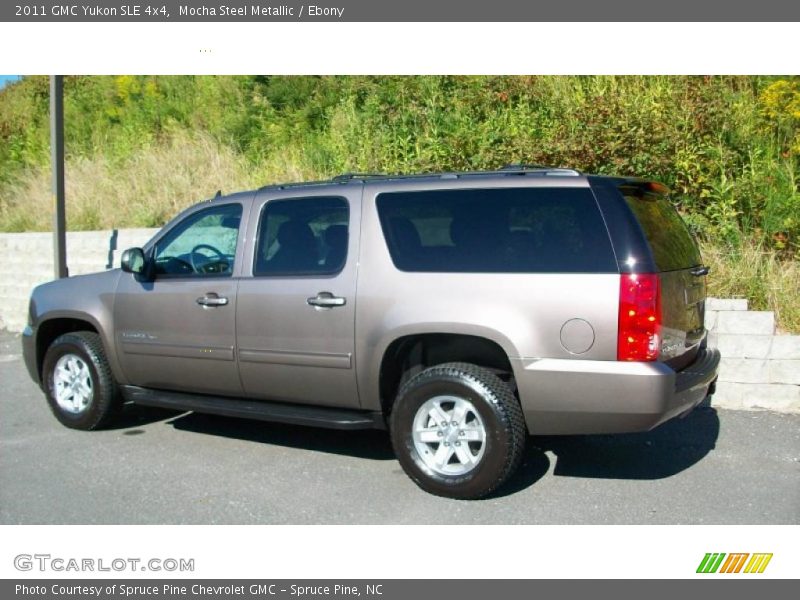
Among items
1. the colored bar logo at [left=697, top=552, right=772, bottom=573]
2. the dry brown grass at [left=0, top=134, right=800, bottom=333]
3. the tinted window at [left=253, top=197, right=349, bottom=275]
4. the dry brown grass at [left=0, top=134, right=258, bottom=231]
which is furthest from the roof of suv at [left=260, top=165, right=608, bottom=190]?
the dry brown grass at [left=0, top=134, right=258, bottom=231]

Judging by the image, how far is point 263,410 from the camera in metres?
5.63

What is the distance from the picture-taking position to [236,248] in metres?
5.87

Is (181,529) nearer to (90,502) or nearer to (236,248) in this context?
(90,502)

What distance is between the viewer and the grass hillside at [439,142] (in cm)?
842

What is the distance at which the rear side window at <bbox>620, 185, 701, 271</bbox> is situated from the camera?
4.76 m

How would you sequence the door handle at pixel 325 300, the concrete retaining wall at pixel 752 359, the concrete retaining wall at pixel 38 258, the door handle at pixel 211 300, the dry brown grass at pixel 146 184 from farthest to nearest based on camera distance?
the dry brown grass at pixel 146 184 < the concrete retaining wall at pixel 38 258 < the concrete retaining wall at pixel 752 359 < the door handle at pixel 211 300 < the door handle at pixel 325 300

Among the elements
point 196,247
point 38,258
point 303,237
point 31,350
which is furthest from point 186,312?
point 38,258

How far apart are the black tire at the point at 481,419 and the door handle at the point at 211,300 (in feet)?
4.99

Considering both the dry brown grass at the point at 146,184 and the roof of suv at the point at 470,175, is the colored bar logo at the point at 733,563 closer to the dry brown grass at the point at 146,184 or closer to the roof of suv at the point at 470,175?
the roof of suv at the point at 470,175

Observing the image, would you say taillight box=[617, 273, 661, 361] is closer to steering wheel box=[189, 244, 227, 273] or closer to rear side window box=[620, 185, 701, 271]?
rear side window box=[620, 185, 701, 271]

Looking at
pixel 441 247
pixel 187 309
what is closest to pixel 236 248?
pixel 187 309

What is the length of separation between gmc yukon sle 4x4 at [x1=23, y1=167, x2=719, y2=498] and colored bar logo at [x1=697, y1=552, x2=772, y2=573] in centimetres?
76

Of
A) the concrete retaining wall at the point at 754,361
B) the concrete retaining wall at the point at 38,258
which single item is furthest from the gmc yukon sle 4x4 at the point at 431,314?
the concrete retaining wall at the point at 38,258

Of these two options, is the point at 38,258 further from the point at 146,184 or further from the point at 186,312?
the point at 186,312
